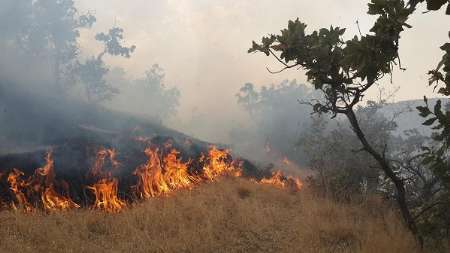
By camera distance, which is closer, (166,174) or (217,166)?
(166,174)

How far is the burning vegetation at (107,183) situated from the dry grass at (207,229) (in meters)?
0.95

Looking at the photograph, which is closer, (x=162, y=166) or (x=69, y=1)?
(x=162, y=166)

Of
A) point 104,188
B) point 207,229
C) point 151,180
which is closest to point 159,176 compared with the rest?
point 151,180

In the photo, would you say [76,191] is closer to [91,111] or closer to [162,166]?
[162,166]

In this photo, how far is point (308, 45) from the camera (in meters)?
7.48

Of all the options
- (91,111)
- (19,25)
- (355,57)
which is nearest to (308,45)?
(355,57)

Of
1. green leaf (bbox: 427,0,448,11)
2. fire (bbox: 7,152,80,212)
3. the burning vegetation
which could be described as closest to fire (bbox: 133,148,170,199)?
the burning vegetation

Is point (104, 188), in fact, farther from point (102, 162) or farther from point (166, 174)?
point (166, 174)

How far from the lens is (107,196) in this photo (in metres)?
12.9

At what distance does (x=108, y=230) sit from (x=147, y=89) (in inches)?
2653

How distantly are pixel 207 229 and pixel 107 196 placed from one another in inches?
169

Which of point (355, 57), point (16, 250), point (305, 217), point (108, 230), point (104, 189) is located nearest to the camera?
point (355, 57)

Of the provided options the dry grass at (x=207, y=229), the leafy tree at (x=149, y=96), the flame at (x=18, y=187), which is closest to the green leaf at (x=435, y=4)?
the dry grass at (x=207, y=229)

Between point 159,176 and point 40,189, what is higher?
point 159,176
